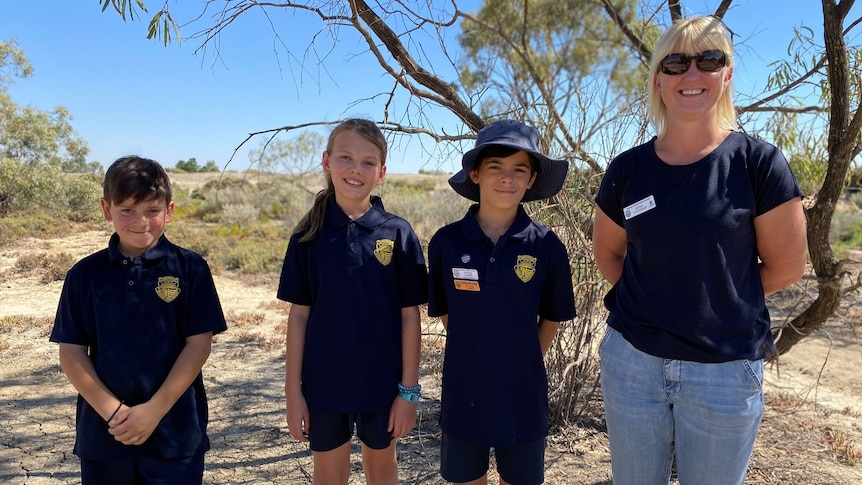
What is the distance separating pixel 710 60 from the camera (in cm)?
154

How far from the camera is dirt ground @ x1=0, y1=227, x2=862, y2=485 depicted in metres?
3.12

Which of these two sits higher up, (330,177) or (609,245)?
(330,177)

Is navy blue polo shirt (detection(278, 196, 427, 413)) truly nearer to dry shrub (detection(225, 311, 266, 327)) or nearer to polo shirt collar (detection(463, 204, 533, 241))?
polo shirt collar (detection(463, 204, 533, 241))

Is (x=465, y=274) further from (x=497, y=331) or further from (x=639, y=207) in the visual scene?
(x=639, y=207)

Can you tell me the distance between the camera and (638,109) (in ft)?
9.74

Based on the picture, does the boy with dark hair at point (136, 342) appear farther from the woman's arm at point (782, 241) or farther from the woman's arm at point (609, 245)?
the woman's arm at point (782, 241)

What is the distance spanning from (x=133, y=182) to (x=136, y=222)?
14 cm

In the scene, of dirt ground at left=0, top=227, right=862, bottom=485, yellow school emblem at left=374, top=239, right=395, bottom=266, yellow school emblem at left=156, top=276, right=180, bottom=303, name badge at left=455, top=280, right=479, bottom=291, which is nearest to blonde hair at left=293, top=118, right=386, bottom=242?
yellow school emblem at left=374, top=239, right=395, bottom=266

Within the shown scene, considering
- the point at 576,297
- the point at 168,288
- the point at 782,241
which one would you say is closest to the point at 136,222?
the point at 168,288

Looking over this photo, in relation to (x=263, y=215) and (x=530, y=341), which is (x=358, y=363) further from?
(x=263, y=215)

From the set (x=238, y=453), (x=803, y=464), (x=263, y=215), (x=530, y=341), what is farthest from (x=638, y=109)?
(x=263, y=215)

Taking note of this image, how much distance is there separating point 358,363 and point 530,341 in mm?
593

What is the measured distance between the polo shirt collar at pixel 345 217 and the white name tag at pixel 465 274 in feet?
1.18

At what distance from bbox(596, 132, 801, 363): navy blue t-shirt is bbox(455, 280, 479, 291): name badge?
529 millimetres
